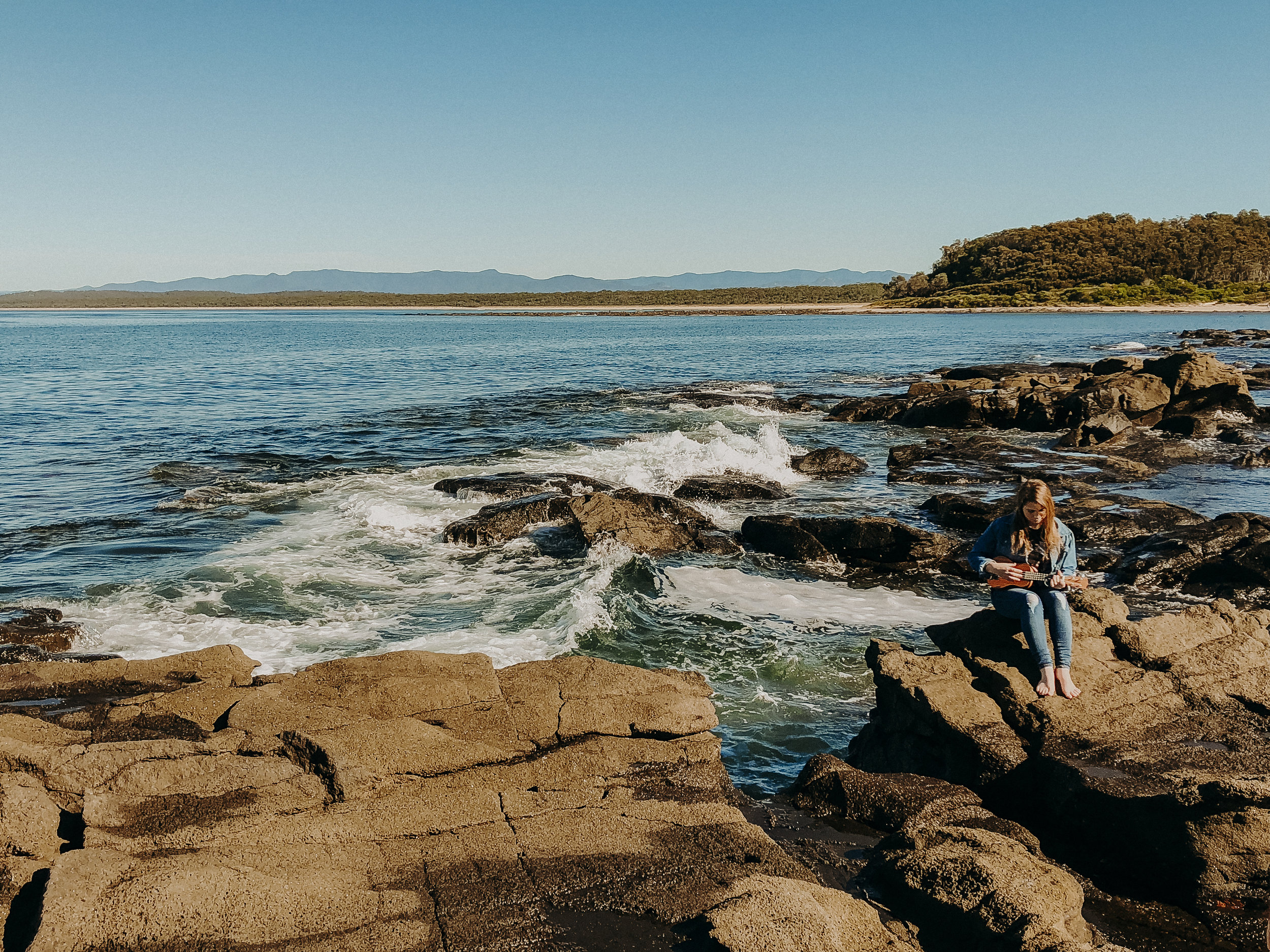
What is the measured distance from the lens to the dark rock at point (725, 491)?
1973 centimetres

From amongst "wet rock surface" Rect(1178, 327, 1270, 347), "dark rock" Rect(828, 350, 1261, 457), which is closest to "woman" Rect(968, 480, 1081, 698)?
"dark rock" Rect(828, 350, 1261, 457)

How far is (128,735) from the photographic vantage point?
6.81 metres

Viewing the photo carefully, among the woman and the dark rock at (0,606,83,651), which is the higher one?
the woman

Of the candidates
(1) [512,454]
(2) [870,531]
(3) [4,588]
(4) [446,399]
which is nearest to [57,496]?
(3) [4,588]

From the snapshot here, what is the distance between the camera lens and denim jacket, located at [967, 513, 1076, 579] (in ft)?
26.7

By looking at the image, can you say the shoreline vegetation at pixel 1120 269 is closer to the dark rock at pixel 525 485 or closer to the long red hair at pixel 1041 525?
the dark rock at pixel 525 485

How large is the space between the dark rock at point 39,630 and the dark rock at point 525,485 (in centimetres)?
880

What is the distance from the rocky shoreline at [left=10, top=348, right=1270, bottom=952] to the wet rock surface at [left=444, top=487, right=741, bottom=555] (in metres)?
7.16

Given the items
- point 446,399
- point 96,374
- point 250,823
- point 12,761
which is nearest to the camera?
point 250,823

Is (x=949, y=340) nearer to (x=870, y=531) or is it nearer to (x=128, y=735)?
(x=870, y=531)

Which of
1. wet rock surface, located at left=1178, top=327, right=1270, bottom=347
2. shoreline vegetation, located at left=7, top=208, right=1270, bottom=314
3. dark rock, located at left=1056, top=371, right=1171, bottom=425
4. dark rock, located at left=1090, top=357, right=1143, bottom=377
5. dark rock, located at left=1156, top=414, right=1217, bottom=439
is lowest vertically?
dark rock, located at left=1156, top=414, right=1217, bottom=439

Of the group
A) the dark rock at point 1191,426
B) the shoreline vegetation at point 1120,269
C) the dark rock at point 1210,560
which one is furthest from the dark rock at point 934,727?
the shoreline vegetation at point 1120,269

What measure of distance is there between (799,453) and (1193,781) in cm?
1913

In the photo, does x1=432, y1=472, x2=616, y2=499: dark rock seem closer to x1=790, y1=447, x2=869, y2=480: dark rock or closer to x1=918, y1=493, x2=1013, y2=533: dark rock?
x1=790, y1=447, x2=869, y2=480: dark rock
